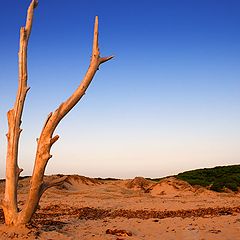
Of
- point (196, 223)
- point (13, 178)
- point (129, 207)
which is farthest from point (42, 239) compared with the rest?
point (129, 207)

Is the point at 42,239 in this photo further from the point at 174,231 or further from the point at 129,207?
the point at 129,207

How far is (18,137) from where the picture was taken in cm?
958

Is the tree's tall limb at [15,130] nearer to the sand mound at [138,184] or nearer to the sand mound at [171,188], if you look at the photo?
the sand mound at [171,188]

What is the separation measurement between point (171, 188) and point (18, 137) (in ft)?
55.0

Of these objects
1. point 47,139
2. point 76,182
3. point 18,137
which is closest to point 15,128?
point 18,137

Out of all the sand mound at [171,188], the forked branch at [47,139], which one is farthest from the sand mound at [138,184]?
the forked branch at [47,139]

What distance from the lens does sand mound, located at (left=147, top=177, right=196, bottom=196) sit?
24.2 m

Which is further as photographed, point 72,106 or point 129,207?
point 129,207

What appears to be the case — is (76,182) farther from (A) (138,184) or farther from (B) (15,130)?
(B) (15,130)

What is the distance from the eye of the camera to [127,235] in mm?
9109

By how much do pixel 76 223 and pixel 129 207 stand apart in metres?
5.09

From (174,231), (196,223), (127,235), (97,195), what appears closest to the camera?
(127,235)

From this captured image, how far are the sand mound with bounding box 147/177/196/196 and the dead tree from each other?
15.7 metres

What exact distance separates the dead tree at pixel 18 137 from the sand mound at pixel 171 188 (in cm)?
1568
